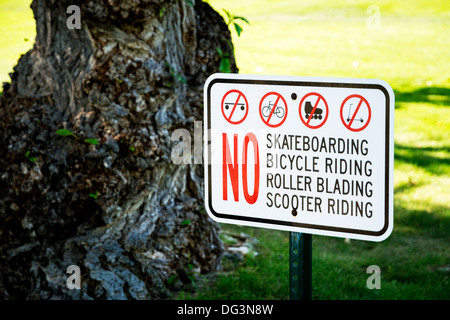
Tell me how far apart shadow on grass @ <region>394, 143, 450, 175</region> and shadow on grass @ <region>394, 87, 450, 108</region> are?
2329 mm

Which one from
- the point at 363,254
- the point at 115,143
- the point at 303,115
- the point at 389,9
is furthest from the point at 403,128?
the point at 389,9

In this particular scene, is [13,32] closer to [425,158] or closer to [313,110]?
[425,158]

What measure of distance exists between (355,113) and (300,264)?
50cm

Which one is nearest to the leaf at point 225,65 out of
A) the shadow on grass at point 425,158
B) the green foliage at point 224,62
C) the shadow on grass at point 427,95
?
the green foliage at point 224,62

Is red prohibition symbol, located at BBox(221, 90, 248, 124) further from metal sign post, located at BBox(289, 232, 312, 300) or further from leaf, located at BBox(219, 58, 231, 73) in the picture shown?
leaf, located at BBox(219, 58, 231, 73)

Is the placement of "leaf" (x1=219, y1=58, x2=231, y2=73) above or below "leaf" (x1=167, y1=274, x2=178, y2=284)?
above

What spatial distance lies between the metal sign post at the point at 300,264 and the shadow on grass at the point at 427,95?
833cm

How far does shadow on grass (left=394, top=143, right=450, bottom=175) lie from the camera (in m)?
6.81

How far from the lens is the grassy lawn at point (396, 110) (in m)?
4.24

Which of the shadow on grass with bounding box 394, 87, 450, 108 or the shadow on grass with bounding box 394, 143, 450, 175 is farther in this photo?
the shadow on grass with bounding box 394, 87, 450, 108

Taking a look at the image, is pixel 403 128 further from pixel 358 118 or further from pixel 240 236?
pixel 358 118

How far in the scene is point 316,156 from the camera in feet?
6.07

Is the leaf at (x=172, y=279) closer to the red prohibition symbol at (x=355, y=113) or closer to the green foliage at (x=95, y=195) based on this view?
the green foliage at (x=95, y=195)

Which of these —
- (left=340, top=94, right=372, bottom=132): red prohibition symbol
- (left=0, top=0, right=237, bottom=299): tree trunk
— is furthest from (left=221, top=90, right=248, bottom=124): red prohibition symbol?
(left=0, top=0, right=237, bottom=299): tree trunk
